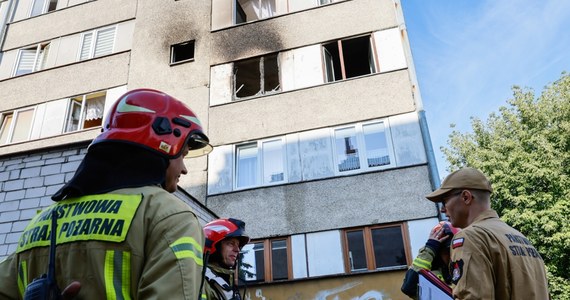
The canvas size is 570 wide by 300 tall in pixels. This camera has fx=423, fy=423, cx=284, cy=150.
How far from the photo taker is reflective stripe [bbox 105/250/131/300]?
Result: 1427 millimetres

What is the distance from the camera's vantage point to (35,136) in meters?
14.9

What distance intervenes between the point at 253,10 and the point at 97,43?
6.19 m

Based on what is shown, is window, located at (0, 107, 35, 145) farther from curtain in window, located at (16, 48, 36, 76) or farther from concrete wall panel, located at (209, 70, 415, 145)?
concrete wall panel, located at (209, 70, 415, 145)

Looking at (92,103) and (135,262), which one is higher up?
(92,103)

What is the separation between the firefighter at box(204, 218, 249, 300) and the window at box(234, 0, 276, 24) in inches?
450

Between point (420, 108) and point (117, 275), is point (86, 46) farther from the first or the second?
point (117, 275)

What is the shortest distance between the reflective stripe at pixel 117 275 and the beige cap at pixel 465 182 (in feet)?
7.66

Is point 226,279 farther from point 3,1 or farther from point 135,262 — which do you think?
point 3,1

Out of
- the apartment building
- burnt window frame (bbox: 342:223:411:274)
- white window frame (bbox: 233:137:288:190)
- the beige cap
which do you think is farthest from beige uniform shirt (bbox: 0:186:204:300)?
white window frame (bbox: 233:137:288:190)

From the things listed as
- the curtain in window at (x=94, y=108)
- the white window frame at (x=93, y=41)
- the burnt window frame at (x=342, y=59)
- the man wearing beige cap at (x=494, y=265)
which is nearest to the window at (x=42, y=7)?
the white window frame at (x=93, y=41)

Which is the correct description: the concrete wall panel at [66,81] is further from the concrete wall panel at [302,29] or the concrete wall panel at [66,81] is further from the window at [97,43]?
the concrete wall panel at [302,29]

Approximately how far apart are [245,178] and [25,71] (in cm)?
1101

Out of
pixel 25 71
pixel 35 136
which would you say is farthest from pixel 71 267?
pixel 25 71

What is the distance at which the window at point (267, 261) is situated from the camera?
10.6 meters
